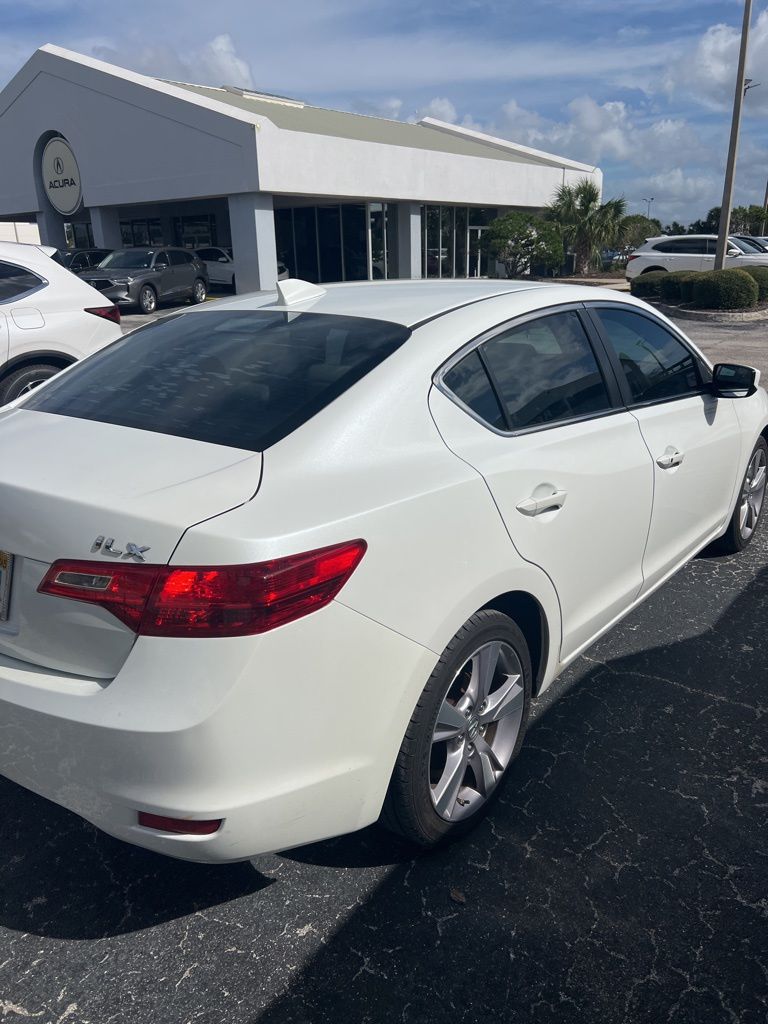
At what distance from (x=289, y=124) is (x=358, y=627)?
2791 cm

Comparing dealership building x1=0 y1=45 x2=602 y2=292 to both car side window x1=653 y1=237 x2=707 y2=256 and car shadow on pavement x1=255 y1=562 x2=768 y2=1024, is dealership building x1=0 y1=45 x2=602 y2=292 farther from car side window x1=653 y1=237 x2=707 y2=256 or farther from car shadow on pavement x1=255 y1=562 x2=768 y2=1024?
car shadow on pavement x1=255 y1=562 x2=768 y2=1024

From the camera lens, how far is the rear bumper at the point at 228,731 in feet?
5.87

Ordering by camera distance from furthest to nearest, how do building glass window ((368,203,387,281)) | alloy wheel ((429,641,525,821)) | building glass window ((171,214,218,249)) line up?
building glass window ((171,214,218,249))
building glass window ((368,203,387,281))
alloy wheel ((429,641,525,821))

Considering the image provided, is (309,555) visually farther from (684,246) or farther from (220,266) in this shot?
(684,246)

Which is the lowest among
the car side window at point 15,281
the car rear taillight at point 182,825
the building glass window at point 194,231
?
the car rear taillight at point 182,825

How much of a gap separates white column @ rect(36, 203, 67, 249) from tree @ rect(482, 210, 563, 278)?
17.6 meters

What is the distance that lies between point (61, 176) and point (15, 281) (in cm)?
2870

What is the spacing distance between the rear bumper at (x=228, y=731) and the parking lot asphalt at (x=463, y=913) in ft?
0.42

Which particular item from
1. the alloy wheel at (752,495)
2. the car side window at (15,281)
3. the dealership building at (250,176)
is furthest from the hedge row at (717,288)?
the car side window at (15,281)

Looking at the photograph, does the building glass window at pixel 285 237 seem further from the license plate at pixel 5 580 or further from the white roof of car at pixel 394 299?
the license plate at pixel 5 580

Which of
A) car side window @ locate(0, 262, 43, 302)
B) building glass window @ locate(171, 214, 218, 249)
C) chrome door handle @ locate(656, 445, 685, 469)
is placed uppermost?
building glass window @ locate(171, 214, 218, 249)

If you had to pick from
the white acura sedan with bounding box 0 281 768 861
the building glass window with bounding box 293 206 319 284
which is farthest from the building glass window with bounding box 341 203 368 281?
the white acura sedan with bounding box 0 281 768 861

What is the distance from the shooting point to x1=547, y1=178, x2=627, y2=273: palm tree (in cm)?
3309

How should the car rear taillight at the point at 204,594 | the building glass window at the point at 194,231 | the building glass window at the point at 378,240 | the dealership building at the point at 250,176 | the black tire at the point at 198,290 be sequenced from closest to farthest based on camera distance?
the car rear taillight at the point at 204,594 < the black tire at the point at 198,290 < the dealership building at the point at 250,176 < the building glass window at the point at 378,240 < the building glass window at the point at 194,231
